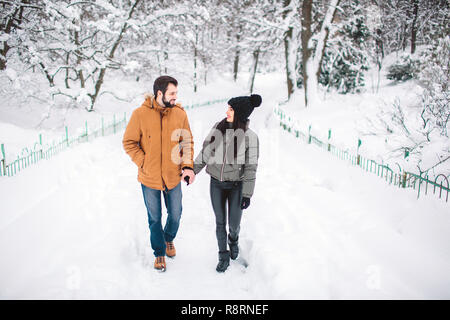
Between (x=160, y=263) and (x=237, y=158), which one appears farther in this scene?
(x=160, y=263)

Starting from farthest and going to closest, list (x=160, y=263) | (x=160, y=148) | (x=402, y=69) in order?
(x=402, y=69), (x=160, y=263), (x=160, y=148)

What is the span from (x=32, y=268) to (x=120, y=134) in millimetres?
8066

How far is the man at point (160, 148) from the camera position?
3203 millimetres

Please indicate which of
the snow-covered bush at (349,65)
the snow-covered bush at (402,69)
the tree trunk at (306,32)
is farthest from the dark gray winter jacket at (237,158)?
the snow-covered bush at (402,69)

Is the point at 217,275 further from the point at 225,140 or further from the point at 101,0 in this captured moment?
the point at 101,0

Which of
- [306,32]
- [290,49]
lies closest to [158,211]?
[306,32]

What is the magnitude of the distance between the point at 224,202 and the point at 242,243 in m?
0.97

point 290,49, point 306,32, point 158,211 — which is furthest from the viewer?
point 290,49

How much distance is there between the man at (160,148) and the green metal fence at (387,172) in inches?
143

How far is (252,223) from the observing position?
464 centimetres

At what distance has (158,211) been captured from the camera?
3416 mm

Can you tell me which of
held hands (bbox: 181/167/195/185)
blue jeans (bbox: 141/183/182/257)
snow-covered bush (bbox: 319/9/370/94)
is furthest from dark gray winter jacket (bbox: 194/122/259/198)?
snow-covered bush (bbox: 319/9/370/94)

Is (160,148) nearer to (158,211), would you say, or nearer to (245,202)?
(158,211)
